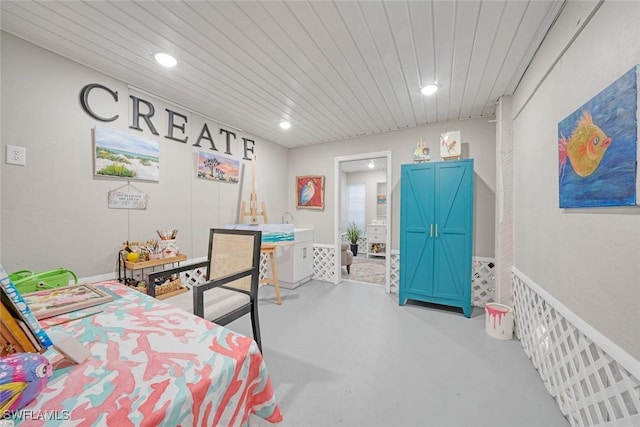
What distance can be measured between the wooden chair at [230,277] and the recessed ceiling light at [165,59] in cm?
140

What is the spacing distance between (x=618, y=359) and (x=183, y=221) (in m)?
3.36

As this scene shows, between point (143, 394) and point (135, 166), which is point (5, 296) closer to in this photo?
point (143, 394)

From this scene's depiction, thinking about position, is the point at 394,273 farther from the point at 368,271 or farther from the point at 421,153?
the point at 421,153

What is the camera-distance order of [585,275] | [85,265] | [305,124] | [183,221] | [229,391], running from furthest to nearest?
[305,124] → [183,221] → [85,265] → [585,275] → [229,391]

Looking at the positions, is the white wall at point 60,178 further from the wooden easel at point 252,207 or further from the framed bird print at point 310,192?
the framed bird print at point 310,192

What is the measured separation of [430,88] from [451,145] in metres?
0.88

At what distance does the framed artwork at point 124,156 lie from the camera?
2029 mm

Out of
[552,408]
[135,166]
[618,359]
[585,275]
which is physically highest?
[135,166]

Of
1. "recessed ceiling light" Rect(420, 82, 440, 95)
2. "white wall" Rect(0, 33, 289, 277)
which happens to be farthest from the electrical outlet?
"recessed ceiling light" Rect(420, 82, 440, 95)

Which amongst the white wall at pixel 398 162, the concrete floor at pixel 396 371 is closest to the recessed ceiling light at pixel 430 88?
the white wall at pixel 398 162

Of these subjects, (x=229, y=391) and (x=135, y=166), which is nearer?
(x=229, y=391)

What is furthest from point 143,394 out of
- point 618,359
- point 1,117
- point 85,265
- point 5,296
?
point 1,117

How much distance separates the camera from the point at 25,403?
53cm

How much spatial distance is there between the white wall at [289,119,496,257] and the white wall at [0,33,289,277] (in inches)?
86.8
